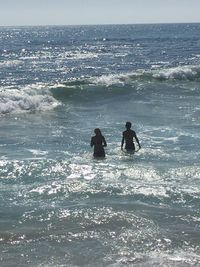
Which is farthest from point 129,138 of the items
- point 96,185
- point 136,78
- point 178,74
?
point 178,74

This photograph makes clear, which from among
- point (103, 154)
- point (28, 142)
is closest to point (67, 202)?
point (103, 154)

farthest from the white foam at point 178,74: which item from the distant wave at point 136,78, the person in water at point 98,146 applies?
the person in water at point 98,146

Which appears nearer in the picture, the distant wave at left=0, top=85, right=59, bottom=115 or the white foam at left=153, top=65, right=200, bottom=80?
the distant wave at left=0, top=85, right=59, bottom=115

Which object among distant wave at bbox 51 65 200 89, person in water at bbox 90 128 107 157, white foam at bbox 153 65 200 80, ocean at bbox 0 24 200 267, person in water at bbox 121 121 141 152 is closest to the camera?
ocean at bbox 0 24 200 267

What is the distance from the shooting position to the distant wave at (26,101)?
27.2 meters

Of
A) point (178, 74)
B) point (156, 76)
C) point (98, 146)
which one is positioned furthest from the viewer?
point (178, 74)

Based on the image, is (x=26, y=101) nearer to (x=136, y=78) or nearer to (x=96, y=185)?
(x=136, y=78)

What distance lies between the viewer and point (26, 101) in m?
28.3

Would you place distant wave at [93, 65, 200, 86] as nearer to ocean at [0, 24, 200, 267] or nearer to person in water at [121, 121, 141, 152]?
ocean at [0, 24, 200, 267]

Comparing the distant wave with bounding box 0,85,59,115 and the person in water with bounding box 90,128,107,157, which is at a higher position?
the person in water with bounding box 90,128,107,157

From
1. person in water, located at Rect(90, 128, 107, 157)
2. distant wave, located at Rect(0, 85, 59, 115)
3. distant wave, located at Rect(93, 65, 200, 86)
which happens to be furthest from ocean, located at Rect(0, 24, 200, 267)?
distant wave, located at Rect(93, 65, 200, 86)

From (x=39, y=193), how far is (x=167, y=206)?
326 centimetres

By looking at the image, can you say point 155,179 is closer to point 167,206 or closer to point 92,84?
point 167,206

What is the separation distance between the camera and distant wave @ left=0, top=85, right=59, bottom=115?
2716 centimetres
